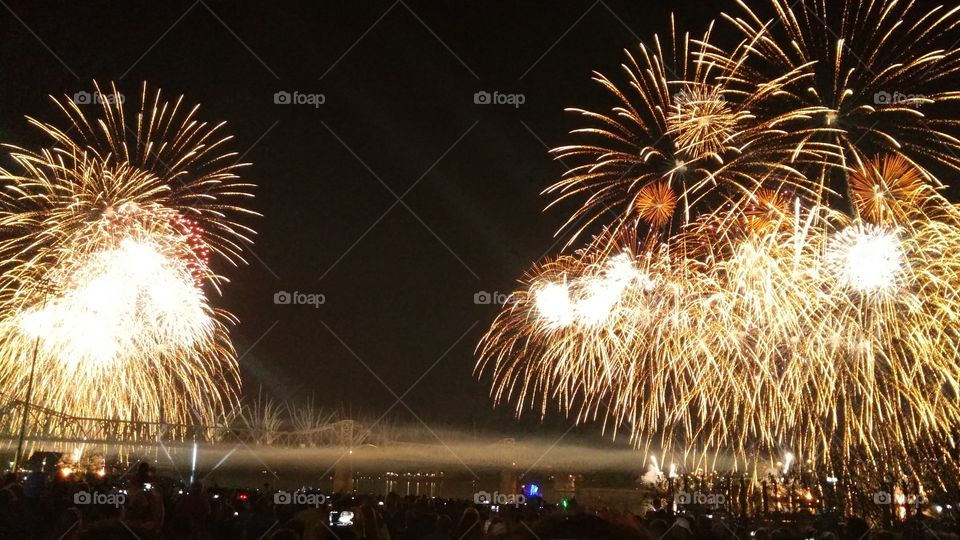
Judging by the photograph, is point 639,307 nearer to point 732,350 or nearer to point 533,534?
point 732,350

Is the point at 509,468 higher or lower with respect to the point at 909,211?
lower

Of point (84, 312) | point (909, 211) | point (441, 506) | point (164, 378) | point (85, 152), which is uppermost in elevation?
point (85, 152)

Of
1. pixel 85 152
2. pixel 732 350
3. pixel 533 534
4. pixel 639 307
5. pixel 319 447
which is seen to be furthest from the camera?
pixel 319 447

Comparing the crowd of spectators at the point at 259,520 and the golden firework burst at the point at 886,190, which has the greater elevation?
the golden firework burst at the point at 886,190

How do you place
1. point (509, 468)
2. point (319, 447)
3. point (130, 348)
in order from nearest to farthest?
point (130, 348), point (509, 468), point (319, 447)

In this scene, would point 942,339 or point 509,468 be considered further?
point 509,468

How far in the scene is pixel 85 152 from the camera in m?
22.7

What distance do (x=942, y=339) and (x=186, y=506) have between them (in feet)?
46.6

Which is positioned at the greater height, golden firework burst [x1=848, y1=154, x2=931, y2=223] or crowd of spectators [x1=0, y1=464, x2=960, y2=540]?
golden firework burst [x1=848, y1=154, x2=931, y2=223]

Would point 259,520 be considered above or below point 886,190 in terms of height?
below

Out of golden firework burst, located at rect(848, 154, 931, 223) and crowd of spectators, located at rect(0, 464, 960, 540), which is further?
golden firework burst, located at rect(848, 154, 931, 223)

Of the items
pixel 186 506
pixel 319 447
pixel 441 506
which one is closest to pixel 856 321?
pixel 441 506

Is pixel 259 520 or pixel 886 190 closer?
pixel 259 520

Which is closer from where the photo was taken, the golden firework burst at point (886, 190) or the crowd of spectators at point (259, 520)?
the crowd of spectators at point (259, 520)
